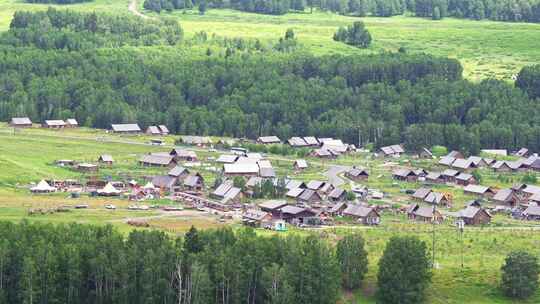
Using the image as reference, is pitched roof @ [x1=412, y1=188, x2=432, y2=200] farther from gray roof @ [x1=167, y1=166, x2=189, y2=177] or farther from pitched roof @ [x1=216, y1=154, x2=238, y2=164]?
pitched roof @ [x1=216, y1=154, x2=238, y2=164]

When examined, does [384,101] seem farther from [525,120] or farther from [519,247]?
[519,247]

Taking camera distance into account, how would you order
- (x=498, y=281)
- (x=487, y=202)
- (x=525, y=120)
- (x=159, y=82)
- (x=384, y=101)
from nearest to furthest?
1. (x=498, y=281)
2. (x=487, y=202)
3. (x=525, y=120)
4. (x=384, y=101)
5. (x=159, y=82)

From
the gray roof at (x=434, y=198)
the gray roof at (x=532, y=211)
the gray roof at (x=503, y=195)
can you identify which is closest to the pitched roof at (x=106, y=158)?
the gray roof at (x=434, y=198)

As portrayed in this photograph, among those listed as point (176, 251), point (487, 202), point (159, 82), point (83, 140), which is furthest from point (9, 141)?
point (176, 251)

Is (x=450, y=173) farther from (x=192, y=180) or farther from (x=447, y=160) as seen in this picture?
(x=192, y=180)

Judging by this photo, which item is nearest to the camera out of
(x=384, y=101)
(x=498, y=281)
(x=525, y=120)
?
(x=498, y=281)

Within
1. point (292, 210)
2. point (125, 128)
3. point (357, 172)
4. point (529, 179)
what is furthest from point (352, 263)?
point (125, 128)

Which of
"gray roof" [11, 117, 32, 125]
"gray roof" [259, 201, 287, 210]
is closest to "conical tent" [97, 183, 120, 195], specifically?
"gray roof" [259, 201, 287, 210]
